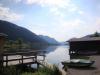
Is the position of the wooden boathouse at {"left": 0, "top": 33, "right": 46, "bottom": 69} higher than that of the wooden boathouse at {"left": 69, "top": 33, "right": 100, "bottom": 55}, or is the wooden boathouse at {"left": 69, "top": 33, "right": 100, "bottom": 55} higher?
the wooden boathouse at {"left": 69, "top": 33, "right": 100, "bottom": 55}

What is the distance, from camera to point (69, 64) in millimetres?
23672

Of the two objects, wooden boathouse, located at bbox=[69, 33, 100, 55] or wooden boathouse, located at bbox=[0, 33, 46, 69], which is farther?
wooden boathouse, located at bbox=[69, 33, 100, 55]

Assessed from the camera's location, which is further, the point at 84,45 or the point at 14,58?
the point at 84,45

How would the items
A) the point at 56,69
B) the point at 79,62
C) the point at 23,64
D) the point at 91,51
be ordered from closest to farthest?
the point at 56,69 < the point at 79,62 < the point at 23,64 < the point at 91,51

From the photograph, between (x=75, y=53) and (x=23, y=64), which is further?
(x=75, y=53)

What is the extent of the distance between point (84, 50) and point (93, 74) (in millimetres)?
Result: 24251

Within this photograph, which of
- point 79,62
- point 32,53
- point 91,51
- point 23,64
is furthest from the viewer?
point 91,51

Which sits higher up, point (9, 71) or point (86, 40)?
point (86, 40)

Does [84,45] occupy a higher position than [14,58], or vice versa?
[84,45]

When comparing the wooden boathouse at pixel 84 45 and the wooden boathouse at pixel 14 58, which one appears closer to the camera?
the wooden boathouse at pixel 14 58

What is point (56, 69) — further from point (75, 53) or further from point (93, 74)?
point (75, 53)

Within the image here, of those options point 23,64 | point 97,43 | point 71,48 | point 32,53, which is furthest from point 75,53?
point 23,64

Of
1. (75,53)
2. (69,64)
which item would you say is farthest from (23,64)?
(75,53)

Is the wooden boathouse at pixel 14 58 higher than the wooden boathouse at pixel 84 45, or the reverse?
the wooden boathouse at pixel 84 45
